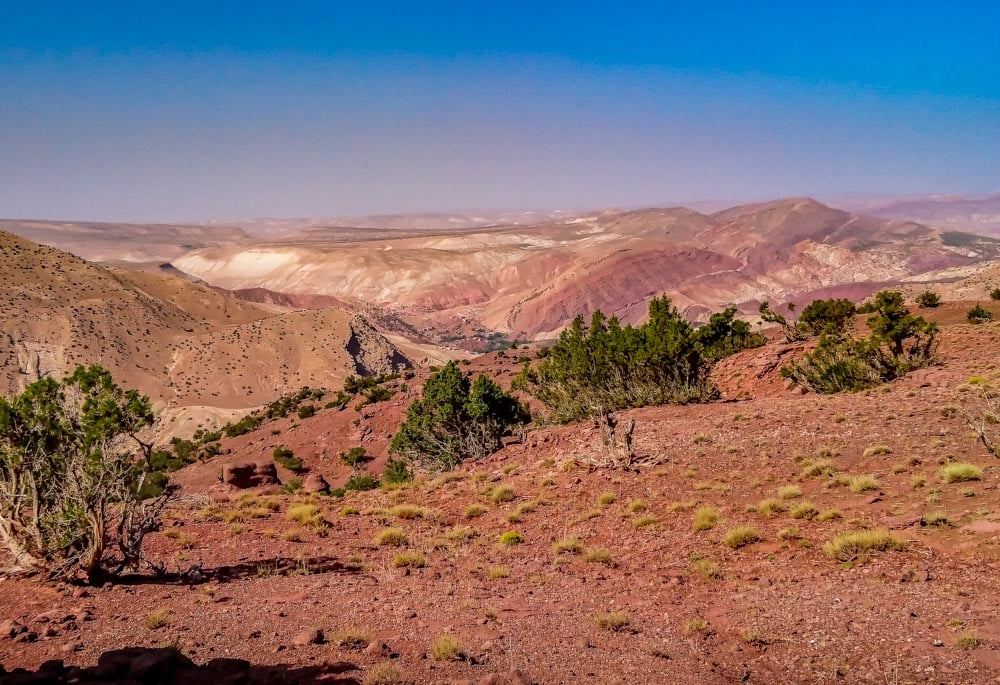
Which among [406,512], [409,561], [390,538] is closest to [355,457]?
[406,512]

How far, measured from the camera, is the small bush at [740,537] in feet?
33.4

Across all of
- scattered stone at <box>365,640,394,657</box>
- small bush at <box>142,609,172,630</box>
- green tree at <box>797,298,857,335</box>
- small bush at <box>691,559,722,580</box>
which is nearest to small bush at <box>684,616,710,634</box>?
small bush at <box>691,559,722,580</box>

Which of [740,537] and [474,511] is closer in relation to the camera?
[740,537]

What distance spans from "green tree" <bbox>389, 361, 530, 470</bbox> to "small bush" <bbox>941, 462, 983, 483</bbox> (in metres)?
14.4

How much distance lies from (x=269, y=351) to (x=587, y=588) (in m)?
74.9

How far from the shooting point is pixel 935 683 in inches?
224

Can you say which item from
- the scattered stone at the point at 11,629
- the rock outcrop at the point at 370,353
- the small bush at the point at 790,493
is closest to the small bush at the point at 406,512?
the small bush at the point at 790,493

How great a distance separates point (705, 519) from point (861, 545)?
2769mm

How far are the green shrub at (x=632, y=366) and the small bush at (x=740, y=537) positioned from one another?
12.8 metres

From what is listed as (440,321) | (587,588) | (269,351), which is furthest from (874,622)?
(440,321)

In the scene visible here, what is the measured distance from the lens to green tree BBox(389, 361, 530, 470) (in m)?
23.7

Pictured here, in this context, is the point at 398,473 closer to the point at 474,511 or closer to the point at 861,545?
the point at 474,511

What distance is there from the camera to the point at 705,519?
11.3 m

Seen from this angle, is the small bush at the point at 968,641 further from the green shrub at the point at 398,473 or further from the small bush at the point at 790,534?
the green shrub at the point at 398,473
